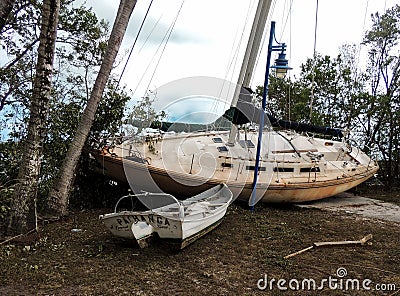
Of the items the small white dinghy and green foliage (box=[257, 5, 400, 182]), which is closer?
the small white dinghy

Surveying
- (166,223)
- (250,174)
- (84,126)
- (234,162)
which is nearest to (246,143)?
(234,162)

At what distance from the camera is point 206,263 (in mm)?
6332

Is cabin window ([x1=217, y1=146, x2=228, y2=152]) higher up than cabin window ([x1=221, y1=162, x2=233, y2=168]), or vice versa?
cabin window ([x1=217, y1=146, x2=228, y2=152])

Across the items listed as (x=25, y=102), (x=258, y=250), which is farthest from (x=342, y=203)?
(x=25, y=102)

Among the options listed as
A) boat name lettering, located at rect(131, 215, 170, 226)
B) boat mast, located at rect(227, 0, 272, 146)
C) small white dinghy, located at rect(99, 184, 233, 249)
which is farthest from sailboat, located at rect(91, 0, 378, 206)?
boat name lettering, located at rect(131, 215, 170, 226)

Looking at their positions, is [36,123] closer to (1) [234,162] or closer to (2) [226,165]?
(2) [226,165]

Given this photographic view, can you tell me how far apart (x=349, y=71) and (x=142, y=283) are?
13.5 metres

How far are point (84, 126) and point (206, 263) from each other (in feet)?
12.1

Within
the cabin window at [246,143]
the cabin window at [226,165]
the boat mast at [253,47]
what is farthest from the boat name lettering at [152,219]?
the cabin window at [246,143]

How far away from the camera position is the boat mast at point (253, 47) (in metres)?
9.69

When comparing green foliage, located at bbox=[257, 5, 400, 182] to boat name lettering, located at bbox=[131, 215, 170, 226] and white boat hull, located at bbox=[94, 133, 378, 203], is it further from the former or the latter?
boat name lettering, located at bbox=[131, 215, 170, 226]

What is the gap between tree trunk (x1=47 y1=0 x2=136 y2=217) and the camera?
7.70 meters

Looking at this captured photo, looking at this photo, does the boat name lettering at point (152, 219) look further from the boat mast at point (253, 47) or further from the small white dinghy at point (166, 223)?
the boat mast at point (253, 47)

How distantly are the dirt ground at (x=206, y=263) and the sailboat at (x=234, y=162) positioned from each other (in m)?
1.43
